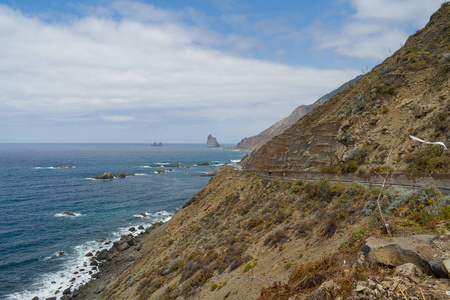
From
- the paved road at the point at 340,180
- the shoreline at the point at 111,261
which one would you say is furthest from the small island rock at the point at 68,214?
the paved road at the point at 340,180

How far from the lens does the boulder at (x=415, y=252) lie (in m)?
6.18

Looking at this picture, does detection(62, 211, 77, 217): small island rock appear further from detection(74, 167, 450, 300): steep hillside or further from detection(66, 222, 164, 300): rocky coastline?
detection(74, 167, 450, 300): steep hillside

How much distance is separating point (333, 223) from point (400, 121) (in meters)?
13.5

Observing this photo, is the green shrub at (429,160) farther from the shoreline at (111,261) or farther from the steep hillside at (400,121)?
the shoreline at (111,261)

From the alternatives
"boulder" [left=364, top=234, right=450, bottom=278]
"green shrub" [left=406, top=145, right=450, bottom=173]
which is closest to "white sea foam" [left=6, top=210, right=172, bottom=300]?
"boulder" [left=364, top=234, right=450, bottom=278]

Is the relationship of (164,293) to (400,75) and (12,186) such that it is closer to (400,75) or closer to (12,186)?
(400,75)

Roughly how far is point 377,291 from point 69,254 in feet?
129

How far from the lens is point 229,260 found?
15.9m

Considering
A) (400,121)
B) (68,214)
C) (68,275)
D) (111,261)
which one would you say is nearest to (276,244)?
(400,121)

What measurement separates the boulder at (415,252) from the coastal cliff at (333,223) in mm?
33

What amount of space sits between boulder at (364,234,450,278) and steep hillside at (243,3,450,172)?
6431mm

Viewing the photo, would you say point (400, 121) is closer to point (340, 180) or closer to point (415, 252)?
point (340, 180)

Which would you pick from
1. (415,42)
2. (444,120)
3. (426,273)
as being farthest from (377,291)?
(415,42)

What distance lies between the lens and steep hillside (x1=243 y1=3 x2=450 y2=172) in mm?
16766
